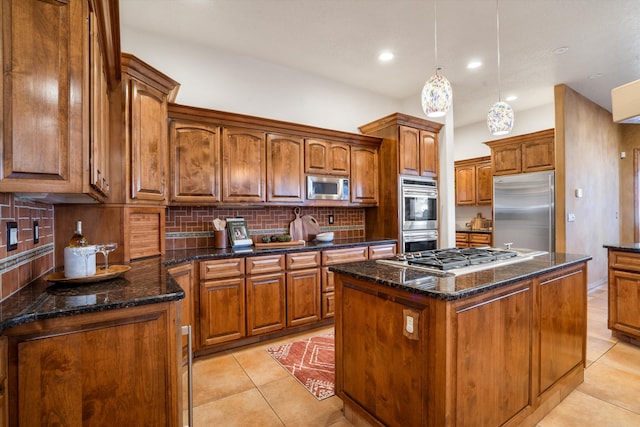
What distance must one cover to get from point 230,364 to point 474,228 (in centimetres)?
534

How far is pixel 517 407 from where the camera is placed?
1677 mm

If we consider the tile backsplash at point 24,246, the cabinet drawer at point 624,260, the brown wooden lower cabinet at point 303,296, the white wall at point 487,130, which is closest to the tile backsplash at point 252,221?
the brown wooden lower cabinet at point 303,296

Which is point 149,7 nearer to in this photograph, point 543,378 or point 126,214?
point 126,214

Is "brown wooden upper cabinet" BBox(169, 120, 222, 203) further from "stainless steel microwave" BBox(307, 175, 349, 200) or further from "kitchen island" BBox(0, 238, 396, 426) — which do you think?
"kitchen island" BBox(0, 238, 396, 426)

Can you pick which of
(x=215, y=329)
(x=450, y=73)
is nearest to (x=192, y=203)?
(x=215, y=329)

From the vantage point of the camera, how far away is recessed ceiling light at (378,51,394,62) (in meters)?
3.47

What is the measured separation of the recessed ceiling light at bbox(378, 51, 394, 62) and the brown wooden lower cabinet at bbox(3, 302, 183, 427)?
132 inches

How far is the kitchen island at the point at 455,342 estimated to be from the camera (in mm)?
1351

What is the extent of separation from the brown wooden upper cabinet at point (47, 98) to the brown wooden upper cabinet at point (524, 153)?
5536 millimetres

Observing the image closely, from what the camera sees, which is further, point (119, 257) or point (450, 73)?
point (450, 73)

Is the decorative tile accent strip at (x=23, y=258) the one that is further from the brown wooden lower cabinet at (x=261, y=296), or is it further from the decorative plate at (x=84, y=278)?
the brown wooden lower cabinet at (x=261, y=296)

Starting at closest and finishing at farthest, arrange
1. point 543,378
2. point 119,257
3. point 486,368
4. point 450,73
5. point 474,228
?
point 486,368, point 543,378, point 119,257, point 450,73, point 474,228

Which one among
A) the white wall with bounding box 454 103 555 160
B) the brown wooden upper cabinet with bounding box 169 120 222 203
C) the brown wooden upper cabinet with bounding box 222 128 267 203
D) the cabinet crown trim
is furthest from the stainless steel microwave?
the white wall with bounding box 454 103 555 160

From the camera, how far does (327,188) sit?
373 centimetres
